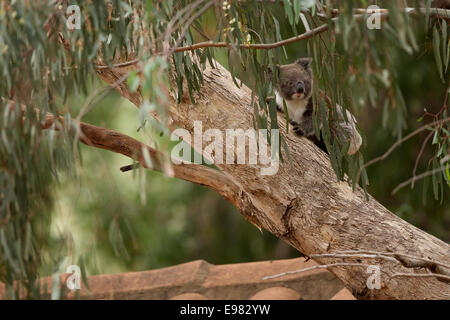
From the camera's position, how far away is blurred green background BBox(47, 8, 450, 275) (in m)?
6.94

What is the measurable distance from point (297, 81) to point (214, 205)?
3.74 metres

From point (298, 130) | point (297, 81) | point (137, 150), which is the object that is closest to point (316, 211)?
point (298, 130)

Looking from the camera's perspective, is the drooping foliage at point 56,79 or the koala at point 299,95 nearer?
the drooping foliage at point 56,79

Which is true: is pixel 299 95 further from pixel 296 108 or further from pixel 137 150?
pixel 137 150

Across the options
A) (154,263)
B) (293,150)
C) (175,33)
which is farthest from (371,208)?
(154,263)

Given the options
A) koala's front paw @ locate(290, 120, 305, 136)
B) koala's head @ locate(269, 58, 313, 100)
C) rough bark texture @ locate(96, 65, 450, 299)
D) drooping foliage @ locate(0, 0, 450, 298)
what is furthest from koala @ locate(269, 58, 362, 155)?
drooping foliage @ locate(0, 0, 450, 298)

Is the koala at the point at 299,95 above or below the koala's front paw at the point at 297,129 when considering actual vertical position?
above

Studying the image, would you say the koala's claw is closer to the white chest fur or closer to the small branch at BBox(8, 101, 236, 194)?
the white chest fur

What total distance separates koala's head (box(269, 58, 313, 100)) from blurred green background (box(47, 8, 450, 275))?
0.97 metres

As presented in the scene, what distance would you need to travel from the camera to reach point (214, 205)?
8.19 meters

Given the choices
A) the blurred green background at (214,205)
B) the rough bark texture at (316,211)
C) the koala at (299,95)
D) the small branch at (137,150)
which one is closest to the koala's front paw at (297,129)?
the koala at (299,95)

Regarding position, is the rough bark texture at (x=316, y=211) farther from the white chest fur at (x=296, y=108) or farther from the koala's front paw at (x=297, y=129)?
the white chest fur at (x=296, y=108)

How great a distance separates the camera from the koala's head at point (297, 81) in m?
4.61

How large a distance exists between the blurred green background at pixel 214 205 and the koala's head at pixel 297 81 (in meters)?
0.97
